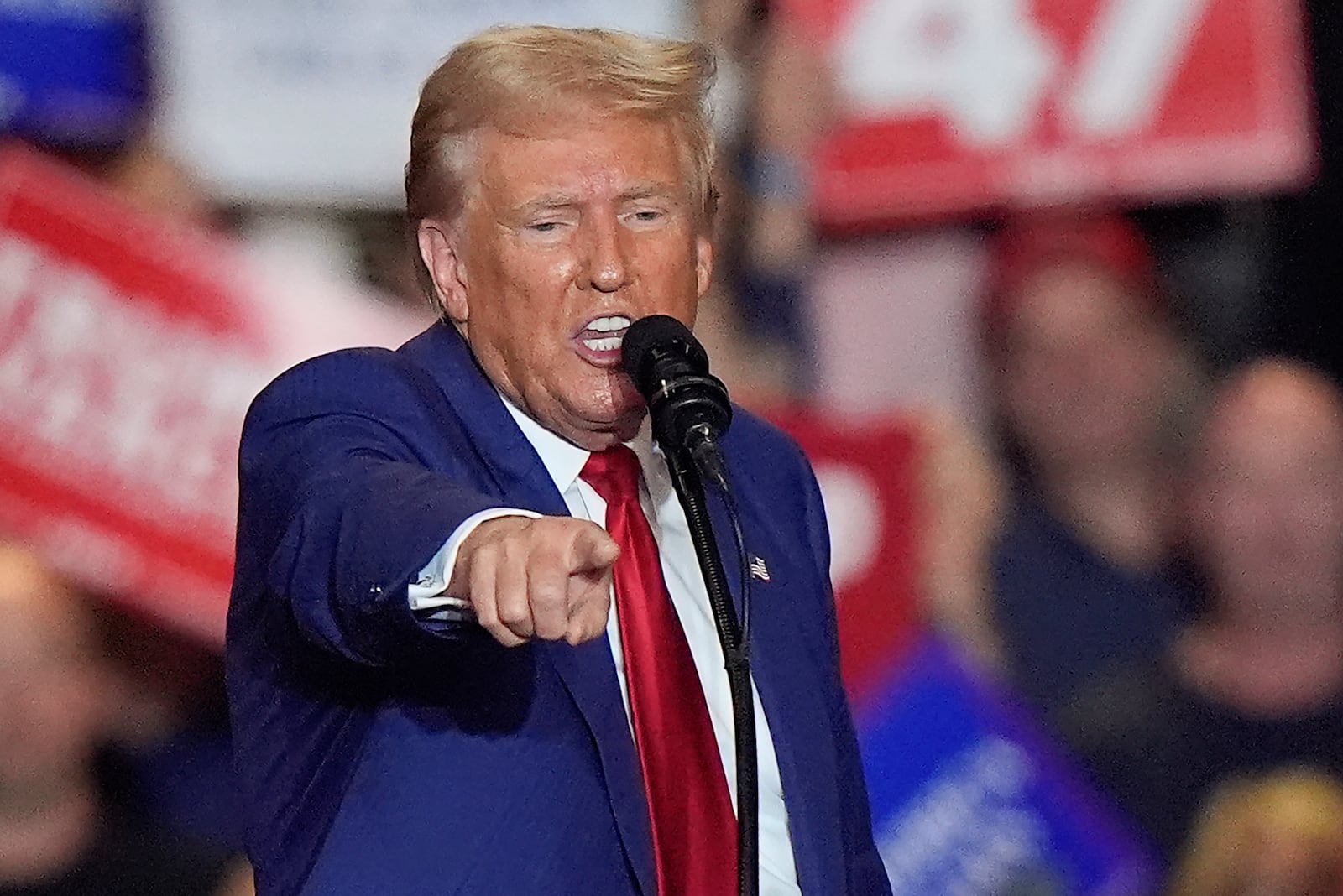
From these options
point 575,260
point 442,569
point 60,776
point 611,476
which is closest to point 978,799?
point 60,776

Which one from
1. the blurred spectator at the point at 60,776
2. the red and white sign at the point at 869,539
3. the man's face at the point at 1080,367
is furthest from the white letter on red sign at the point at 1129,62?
the blurred spectator at the point at 60,776

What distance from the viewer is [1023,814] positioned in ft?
13.7

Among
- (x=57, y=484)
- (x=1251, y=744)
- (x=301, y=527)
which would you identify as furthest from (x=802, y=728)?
(x=1251, y=744)

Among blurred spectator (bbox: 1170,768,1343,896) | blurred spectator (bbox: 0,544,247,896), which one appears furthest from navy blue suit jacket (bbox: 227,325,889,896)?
blurred spectator (bbox: 1170,768,1343,896)

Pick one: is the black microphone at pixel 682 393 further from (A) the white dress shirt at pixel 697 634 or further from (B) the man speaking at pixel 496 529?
(A) the white dress shirt at pixel 697 634

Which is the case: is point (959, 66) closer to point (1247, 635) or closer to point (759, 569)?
point (1247, 635)

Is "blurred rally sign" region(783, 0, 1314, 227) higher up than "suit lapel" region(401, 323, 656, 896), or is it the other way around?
"suit lapel" region(401, 323, 656, 896)

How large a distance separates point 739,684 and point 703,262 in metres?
0.67

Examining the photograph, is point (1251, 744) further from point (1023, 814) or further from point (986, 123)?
point (986, 123)

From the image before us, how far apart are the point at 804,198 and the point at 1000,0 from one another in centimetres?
60

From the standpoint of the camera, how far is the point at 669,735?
1.77m

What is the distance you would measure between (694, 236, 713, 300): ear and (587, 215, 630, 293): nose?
0.55 feet

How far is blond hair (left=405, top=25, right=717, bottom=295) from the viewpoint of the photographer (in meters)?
1.84

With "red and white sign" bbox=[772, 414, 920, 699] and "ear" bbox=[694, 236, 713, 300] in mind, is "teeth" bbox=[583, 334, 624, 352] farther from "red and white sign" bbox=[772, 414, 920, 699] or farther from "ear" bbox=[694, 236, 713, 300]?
"red and white sign" bbox=[772, 414, 920, 699]
